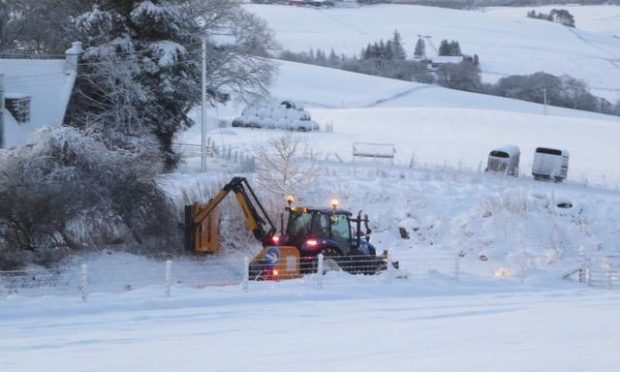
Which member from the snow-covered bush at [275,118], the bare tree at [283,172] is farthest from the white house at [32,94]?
the snow-covered bush at [275,118]

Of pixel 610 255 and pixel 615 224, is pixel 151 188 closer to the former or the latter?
pixel 610 255

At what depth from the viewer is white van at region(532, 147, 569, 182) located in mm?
46244

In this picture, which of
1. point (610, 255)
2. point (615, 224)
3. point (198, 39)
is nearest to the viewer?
point (610, 255)

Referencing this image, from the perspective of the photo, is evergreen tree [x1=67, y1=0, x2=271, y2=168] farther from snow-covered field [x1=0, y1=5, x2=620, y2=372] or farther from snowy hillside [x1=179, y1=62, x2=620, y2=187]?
snowy hillside [x1=179, y1=62, x2=620, y2=187]

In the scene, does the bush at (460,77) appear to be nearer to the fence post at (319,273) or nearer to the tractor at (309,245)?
the tractor at (309,245)

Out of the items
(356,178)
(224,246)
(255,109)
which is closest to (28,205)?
(224,246)

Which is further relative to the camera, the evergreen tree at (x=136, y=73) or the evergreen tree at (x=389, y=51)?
the evergreen tree at (x=389, y=51)

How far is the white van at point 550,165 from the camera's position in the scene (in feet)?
152

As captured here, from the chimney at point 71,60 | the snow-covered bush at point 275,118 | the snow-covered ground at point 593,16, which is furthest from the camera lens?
the snow-covered ground at point 593,16

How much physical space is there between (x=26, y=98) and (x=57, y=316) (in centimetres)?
1983

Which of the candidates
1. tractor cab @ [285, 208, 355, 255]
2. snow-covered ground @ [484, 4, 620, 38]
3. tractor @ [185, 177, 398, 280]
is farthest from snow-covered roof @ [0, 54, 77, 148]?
snow-covered ground @ [484, 4, 620, 38]

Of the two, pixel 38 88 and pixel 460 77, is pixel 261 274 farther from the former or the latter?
pixel 460 77

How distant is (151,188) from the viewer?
30.4 metres

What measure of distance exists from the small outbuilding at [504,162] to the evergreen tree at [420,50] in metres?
92.4
